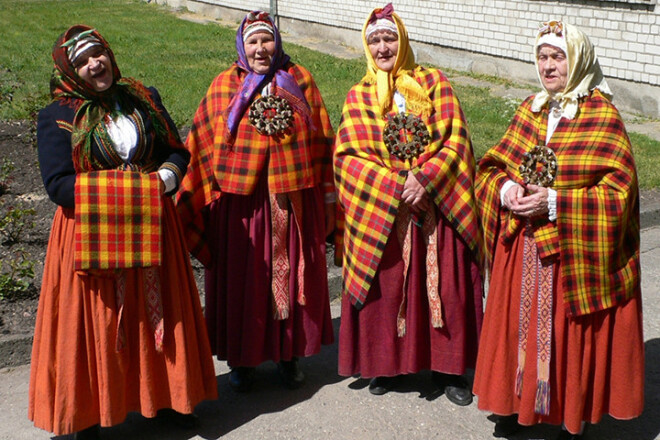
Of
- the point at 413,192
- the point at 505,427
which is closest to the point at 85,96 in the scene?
the point at 413,192

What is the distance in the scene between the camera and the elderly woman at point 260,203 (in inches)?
169

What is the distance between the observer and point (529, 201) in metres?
3.65

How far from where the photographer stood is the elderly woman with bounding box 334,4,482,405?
163 inches

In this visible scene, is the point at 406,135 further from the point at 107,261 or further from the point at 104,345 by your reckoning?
the point at 104,345

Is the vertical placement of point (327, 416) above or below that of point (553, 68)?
below

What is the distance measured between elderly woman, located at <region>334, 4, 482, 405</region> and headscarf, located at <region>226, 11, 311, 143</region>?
0.93ft

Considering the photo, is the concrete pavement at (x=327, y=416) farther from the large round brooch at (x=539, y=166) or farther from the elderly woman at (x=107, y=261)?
the large round brooch at (x=539, y=166)

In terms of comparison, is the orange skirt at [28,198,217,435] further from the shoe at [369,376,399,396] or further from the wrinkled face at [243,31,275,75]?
the shoe at [369,376,399,396]

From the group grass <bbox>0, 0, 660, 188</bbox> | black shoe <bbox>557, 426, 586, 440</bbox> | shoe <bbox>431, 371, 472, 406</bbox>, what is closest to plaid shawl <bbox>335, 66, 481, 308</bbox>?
shoe <bbox>431, 371, 472, 406</bbox>

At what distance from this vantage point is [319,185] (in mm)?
4527

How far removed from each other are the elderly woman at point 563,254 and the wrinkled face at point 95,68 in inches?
71.8

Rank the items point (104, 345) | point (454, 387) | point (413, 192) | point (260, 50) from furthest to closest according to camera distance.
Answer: point (454, 387)
point (260, 50)
point (413, 192)
point (104, 345)

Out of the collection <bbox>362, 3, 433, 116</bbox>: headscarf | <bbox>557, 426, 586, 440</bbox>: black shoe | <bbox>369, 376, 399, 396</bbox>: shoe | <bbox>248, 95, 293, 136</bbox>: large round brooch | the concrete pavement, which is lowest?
the concrete pavement

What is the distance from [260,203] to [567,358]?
68.1 inches
